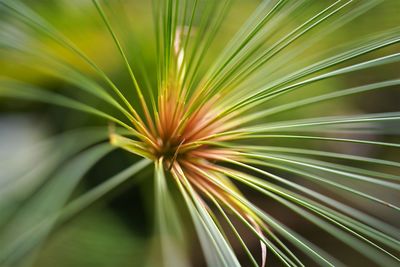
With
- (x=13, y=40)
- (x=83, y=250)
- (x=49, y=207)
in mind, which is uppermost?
(x=13, y=40)

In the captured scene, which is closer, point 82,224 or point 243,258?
point 82,224

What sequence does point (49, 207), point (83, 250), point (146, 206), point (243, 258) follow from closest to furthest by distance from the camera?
point (49, 207), point (83, 250), point (146, 206), point (243, 258)

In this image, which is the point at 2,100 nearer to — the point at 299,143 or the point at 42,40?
the point at 42,40

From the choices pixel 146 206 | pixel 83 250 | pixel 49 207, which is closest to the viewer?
pixel 49 207

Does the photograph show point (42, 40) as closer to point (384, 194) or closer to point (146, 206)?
point (146, 206)

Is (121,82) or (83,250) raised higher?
(121,82)

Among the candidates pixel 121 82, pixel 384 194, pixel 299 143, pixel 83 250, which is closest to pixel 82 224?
pixel 83 250
